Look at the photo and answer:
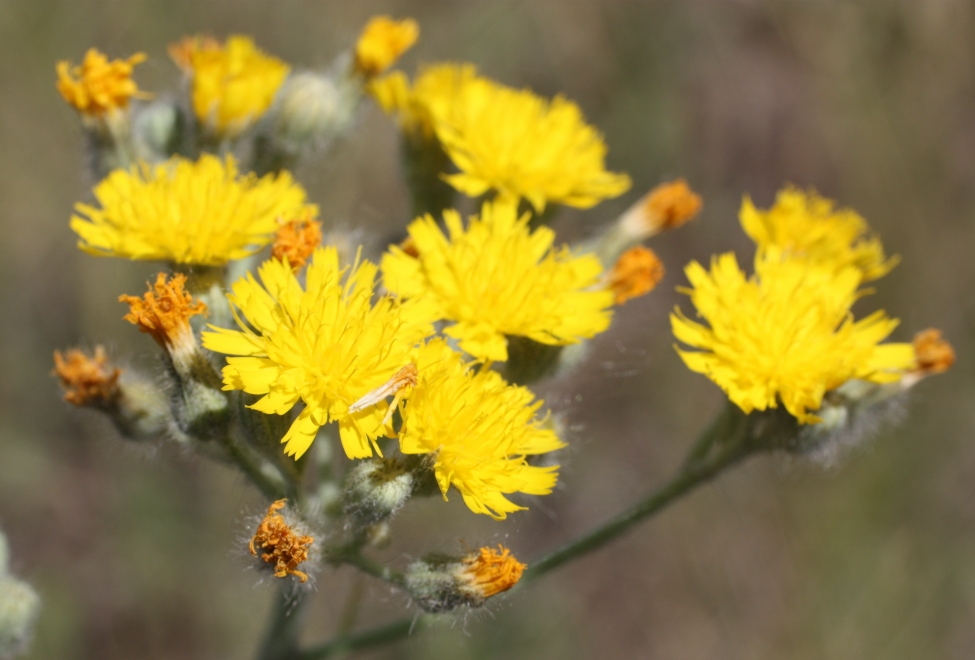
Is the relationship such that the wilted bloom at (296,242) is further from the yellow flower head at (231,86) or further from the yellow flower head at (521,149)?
the yellow flower head at (231,86)

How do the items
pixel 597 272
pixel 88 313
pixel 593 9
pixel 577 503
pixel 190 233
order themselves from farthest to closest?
pixel 593 9 → pixel 577 503 → pixel 88 313 → pixel 597 272 → pixel 190 233

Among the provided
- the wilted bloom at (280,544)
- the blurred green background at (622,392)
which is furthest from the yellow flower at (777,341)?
the blurred green background at (622,392)

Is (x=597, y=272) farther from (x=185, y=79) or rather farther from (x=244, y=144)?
(x=185, y=79)

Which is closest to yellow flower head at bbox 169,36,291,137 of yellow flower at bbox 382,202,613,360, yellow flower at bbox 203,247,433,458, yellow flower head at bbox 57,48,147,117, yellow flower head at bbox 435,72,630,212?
yellow flower head at bbox 57,48,147,117

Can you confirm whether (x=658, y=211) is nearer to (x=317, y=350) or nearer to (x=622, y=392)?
(x=317, y=350)

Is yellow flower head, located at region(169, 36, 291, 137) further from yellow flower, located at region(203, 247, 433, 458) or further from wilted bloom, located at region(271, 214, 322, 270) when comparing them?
yellow flower, located at region(203, 247, 433, 458)

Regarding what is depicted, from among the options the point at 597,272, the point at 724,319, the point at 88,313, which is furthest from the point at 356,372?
the point at 88,313

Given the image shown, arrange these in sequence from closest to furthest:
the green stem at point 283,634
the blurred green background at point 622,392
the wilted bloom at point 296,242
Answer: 1. the wilted bloom at point 296,242
2. the green stem at point 283,634
3. the blurred green background at point 622,392
